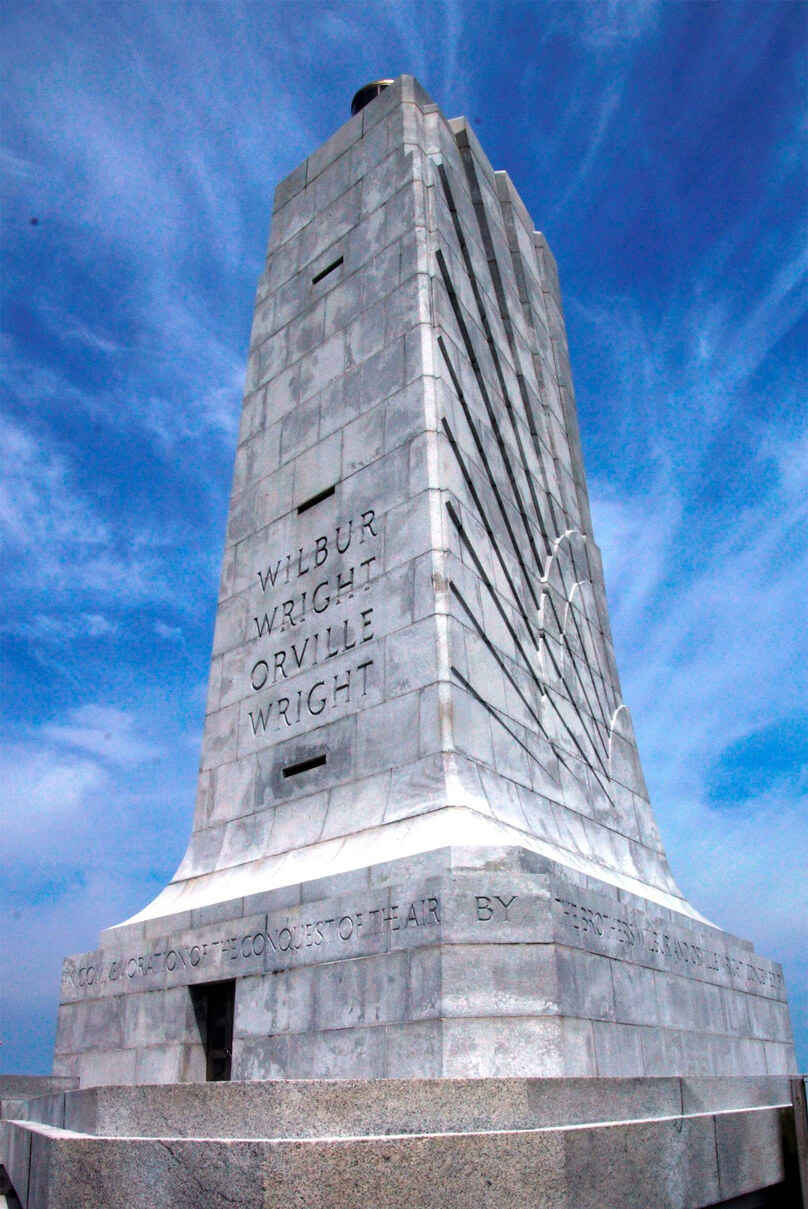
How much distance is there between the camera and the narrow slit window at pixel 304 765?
9.33 meters

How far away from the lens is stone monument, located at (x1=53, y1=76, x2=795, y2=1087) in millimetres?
6844

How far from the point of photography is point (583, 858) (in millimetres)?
9320

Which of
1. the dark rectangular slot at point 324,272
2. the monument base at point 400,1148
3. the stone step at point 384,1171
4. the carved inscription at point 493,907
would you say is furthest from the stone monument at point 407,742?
the stone step at point 384,1171

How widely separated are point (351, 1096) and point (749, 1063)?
19.6 feet

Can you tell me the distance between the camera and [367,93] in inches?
624

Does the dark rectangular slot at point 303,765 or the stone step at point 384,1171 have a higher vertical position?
the dark rectangular slot at point 303,765

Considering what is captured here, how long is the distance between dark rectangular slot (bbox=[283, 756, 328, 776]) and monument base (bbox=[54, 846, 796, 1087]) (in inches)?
61.1

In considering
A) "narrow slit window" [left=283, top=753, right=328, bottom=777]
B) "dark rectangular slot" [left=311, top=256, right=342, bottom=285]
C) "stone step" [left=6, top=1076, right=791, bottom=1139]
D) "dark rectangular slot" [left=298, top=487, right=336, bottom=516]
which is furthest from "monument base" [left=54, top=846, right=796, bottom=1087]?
"dark rectangular slot" [left=311, top=256, right=342, bottom=285]

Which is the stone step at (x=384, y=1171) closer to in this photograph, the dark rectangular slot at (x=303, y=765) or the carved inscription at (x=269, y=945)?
the carved inscription at (x=269, y=945)

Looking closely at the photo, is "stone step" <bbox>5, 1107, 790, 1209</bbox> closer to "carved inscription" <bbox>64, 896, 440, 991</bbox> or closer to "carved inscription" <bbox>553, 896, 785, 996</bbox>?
"carved inscription" <bbox>553, 896, 785, 996</bbox>

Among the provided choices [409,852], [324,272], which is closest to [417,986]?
[409,852]

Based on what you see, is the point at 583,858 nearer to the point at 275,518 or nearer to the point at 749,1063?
the point at 749,1063

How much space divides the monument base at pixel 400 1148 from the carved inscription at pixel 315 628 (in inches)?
165

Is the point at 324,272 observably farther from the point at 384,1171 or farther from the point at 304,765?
the point at 384,1171
